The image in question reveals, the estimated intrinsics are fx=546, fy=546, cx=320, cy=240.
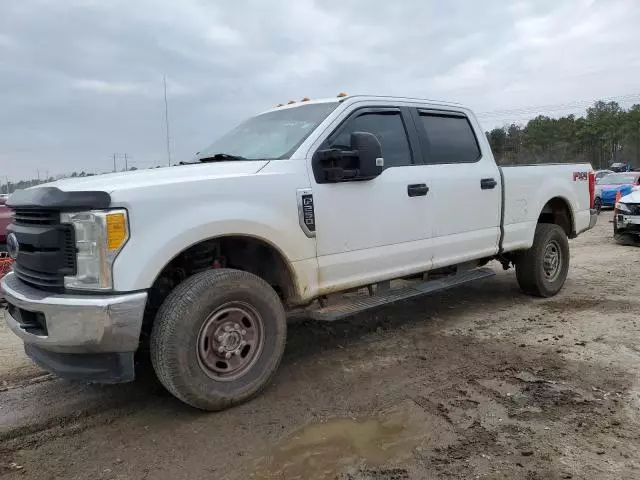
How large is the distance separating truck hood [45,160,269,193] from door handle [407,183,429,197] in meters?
1.36

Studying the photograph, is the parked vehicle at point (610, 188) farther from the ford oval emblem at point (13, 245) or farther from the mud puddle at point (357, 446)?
the ford oval emblem at point (13, 245)

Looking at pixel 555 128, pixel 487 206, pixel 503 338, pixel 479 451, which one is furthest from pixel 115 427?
pixel 555 128

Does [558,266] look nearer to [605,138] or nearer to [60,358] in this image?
[60,358]

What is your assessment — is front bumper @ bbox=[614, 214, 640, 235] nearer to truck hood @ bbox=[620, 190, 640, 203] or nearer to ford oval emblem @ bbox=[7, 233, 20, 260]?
truck hood @ bbox=[620, 190, 640, 203]

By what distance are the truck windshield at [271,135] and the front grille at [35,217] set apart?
1.44m

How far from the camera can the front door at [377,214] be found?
4109 millimetres

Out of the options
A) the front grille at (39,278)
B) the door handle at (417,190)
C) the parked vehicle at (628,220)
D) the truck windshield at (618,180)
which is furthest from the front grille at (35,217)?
the truck windshield at (618,180)

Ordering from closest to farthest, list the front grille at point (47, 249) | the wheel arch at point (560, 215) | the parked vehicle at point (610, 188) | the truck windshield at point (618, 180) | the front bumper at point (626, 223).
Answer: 1. the front grille at point (47, 249)
2. the wheel arch at point (560, 215)
3. the front bumper at point (626, 223)
4. the parked vehicle at point (610, 188)
5. the truck windshield at point (618, 180)

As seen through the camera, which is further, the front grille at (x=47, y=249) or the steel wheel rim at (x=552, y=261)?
the steel wheel rim at (x=552, y=261)


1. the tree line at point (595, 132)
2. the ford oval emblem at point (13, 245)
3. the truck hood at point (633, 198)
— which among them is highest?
the tree line at point (595, 132)

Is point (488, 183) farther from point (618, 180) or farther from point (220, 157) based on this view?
point (618, 180)

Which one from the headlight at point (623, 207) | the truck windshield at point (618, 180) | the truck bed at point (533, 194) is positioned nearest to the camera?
the truck bed at point (533, 194)

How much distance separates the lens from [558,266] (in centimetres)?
662

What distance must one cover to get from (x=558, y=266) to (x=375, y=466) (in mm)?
4650
